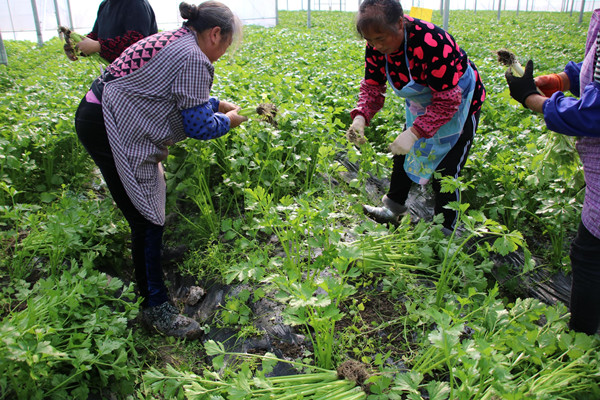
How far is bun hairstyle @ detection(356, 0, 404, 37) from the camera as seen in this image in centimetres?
187

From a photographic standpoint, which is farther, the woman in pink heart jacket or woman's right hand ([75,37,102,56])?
woman's right hand ([75,37,102,56])

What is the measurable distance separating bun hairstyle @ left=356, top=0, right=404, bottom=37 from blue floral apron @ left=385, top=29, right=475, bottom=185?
0.20m

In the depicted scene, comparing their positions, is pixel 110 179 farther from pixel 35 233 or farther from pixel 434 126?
pixel 434 126

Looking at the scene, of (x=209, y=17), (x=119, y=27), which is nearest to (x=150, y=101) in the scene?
(x=209, y=17)

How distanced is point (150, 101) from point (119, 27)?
1.00 m

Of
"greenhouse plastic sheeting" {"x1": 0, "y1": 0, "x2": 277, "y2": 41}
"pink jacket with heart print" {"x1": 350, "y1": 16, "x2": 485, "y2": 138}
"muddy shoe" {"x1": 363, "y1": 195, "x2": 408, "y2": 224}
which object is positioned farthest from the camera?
"greenhouse plastic sheeting" {"x1": 0, "y1": 0, "x2": 277, "y2": 41}

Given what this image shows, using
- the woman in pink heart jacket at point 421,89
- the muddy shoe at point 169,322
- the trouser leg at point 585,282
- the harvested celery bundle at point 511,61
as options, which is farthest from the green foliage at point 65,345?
the harvested celery bundle at point 511,61

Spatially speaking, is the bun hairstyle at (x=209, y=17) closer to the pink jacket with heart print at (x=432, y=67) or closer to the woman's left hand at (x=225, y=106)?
the woman's left hand at (x=225, y=106)

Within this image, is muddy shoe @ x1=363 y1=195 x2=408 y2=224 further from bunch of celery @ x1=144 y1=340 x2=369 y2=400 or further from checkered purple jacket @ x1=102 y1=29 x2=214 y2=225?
checkered purple jacket @ x1=102 y1=29 x2=214 y2=225

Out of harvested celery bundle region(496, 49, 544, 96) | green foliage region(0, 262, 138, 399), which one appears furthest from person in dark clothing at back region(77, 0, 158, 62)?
harvested celery bundle region(496, 49, 544, 96)

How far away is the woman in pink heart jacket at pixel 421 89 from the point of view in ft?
6.40

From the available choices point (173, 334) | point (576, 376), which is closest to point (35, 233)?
point (173, 334)

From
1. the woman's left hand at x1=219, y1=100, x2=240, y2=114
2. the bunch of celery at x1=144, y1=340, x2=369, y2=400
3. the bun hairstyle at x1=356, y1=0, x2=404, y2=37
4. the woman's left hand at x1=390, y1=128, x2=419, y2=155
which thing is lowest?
the bunch of celery at x1=144, y1=340, x2=369, y2=400

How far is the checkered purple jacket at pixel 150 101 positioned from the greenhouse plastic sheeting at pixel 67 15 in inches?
522
